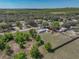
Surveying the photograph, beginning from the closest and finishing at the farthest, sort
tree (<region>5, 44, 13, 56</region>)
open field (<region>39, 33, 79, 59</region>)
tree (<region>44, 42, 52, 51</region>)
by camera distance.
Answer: open field (<region>39, 33, 79, 59</region>)
tree (<region>44, 42, 52, 51</region>)
tree (<region>5, 44, 13, 56</region>)

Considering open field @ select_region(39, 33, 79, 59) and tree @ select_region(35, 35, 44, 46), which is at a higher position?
tree @ select_region(35, 35, 44, 46)

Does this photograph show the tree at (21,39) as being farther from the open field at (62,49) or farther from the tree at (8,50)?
the open field at (62,49)

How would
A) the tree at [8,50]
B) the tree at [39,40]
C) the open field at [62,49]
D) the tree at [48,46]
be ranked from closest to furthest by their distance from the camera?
1. the open field at [62,49]
2. the tree at [48,46]
3. the tree at [8,50]
4. the tree at [39,40]

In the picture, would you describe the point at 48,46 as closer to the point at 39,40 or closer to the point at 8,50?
the point at 39,40

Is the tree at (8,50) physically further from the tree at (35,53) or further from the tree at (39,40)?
the tree at (39,40)

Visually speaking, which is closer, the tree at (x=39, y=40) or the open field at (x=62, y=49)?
the open field at (x=62, y=49)

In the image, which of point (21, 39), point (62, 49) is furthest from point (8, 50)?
point (62, 49)

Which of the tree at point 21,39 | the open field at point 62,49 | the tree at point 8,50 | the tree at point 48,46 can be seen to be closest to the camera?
the open field at point 62,49

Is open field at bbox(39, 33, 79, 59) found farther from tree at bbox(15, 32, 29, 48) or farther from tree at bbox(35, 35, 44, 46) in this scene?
tree at bbox(15, 32, 29, 48)

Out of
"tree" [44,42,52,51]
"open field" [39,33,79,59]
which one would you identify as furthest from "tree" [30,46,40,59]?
"tree" [44,42,52,51]

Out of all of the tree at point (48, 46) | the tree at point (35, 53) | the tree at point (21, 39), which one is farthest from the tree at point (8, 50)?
the tree at point (48, 46)

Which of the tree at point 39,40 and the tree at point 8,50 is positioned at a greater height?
the tree at point 39,40

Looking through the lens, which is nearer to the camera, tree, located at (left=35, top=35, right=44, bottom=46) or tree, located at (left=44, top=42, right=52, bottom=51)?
tree, located at (left=44, top=42, right=52, bottom=51)
